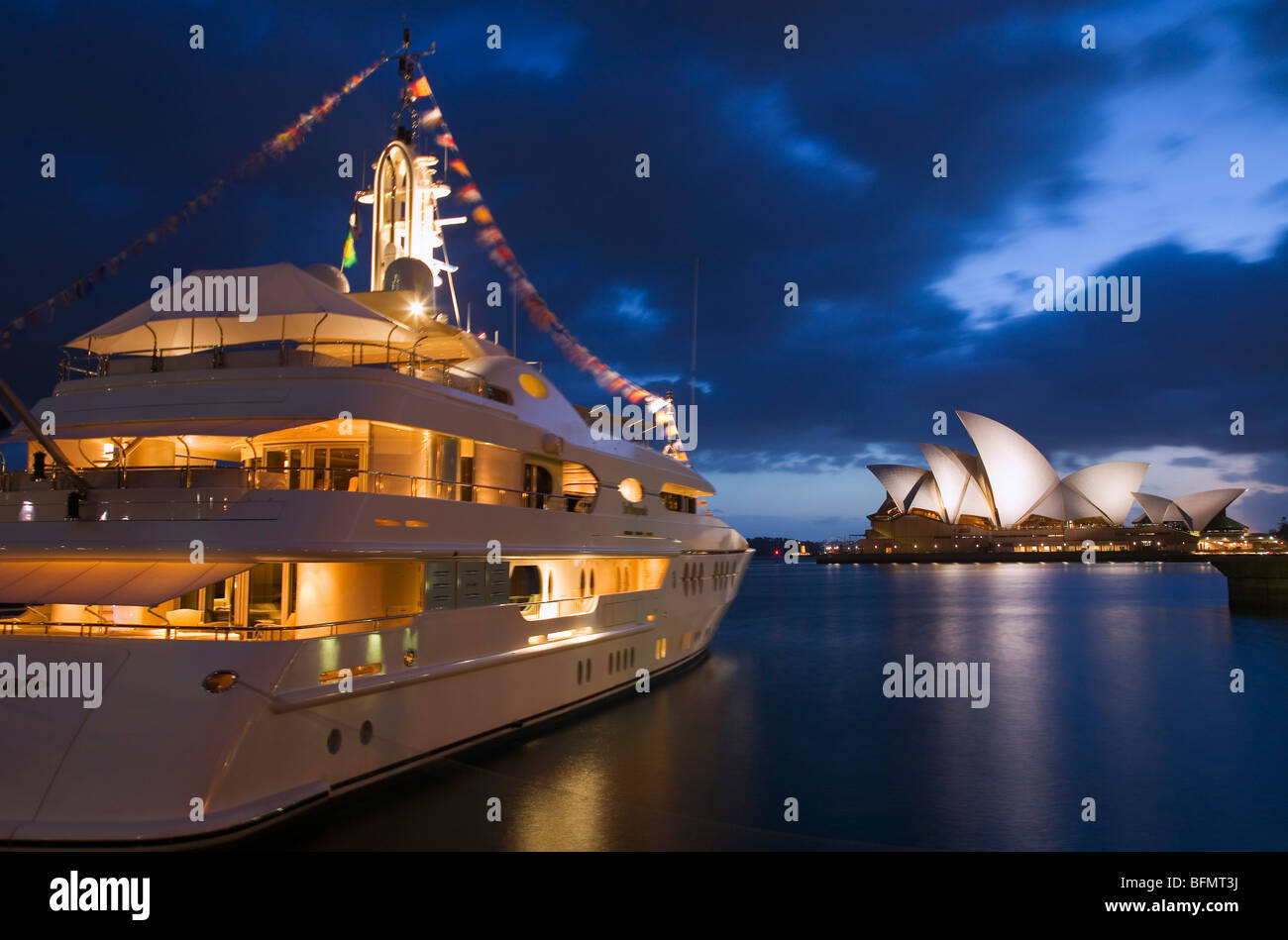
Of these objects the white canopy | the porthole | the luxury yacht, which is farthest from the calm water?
the white canopy

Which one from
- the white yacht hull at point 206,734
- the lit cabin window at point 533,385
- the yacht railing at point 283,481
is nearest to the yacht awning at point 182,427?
the yacht railing at point 283,481

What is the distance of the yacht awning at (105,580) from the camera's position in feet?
25.7

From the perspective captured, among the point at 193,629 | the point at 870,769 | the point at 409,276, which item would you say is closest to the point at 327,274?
the point at 409,276

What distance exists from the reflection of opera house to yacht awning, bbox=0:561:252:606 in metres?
82.1

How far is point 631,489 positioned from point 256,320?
7.89 metres

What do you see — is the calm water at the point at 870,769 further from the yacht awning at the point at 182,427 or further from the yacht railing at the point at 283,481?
the yacht awning at the point at 182,427

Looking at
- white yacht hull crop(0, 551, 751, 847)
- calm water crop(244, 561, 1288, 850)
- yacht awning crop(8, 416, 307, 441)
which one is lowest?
calm water crop(244, 561, 1288, 850)

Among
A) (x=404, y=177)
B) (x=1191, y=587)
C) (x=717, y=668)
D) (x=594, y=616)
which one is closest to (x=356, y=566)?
(x=594, y=616)

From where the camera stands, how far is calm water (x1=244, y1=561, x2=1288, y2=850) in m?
9.48

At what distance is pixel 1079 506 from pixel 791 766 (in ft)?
329

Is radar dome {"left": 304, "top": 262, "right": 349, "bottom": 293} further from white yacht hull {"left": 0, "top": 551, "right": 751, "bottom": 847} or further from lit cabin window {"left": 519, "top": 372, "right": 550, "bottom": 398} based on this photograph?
white yacht hull {"left": 0, "top": 551, "right": 751, "bottom": 847}

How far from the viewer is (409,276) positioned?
559 inches

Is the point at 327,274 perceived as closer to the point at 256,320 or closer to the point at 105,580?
the point at 256,320

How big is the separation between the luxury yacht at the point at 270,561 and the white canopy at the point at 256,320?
0.04 metres
